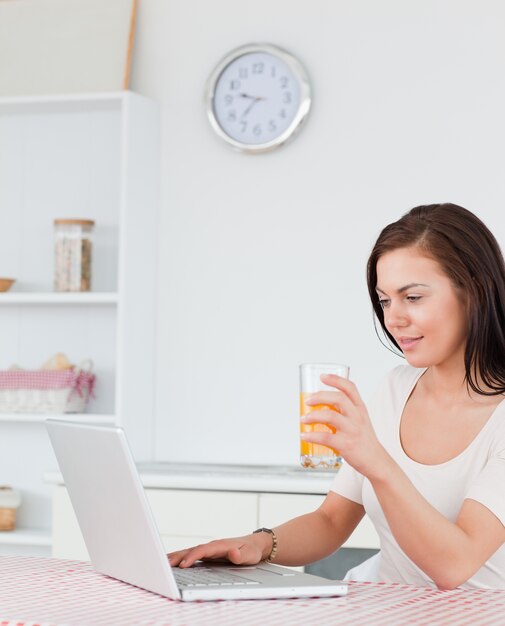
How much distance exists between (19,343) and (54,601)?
2415mm

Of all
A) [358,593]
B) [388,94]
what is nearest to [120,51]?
[388,94]

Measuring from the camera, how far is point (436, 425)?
1.85 m

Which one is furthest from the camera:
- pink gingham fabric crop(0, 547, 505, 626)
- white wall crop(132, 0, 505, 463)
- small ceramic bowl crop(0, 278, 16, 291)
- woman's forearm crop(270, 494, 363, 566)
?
small ceramic bowl crop(0, 278, 16, 291)

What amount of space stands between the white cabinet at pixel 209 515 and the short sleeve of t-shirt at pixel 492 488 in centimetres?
124

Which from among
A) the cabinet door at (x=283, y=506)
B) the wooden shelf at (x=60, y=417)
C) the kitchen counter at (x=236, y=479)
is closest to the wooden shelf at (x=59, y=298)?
the wooden shelf at (x=60, y=417)

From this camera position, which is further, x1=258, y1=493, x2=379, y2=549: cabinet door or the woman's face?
x1=258, y1=493, x2=379, y2=549: cabinet door

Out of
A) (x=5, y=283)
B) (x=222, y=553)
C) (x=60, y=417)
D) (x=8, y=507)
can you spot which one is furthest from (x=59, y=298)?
(x=222, y=553)

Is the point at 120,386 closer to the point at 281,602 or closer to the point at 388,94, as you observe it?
the point at 388,94

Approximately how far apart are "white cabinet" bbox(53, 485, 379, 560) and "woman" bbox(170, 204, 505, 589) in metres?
0.95

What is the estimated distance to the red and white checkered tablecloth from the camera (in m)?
1.27

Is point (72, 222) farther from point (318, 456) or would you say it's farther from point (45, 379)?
point (318, 456)

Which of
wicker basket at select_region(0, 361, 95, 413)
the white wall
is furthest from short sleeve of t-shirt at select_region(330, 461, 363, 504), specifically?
wicker basket at select_region(0, 361, 95, 413)

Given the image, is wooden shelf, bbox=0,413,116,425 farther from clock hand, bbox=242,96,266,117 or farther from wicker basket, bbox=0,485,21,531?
clock hand, bbox=242,96,266,117

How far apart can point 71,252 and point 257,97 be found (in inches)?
31.4
